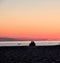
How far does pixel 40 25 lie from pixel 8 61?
3.74ft

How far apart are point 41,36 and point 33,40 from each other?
0.51 feet

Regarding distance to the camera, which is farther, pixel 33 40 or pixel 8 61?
pixel 33 40

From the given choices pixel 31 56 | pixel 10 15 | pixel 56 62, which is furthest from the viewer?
pixel 10 15

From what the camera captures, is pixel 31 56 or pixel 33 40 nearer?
pixel 31 56

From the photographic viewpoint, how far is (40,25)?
101 inches

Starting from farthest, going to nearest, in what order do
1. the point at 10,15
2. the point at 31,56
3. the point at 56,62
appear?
the point at 10,15, the point at 31,56, the point at 56,62

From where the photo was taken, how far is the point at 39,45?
2.51 meters

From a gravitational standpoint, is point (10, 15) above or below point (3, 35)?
above

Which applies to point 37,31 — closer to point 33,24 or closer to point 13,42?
point 33,24

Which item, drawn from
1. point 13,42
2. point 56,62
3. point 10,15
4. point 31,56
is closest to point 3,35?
point 13,42

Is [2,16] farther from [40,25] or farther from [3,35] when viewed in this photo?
[40,25]

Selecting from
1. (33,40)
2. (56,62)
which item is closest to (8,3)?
(33,40)

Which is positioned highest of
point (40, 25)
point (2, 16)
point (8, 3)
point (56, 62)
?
point (8, 3)

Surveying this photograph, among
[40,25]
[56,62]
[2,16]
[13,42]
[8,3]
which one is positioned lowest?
[56,62]
